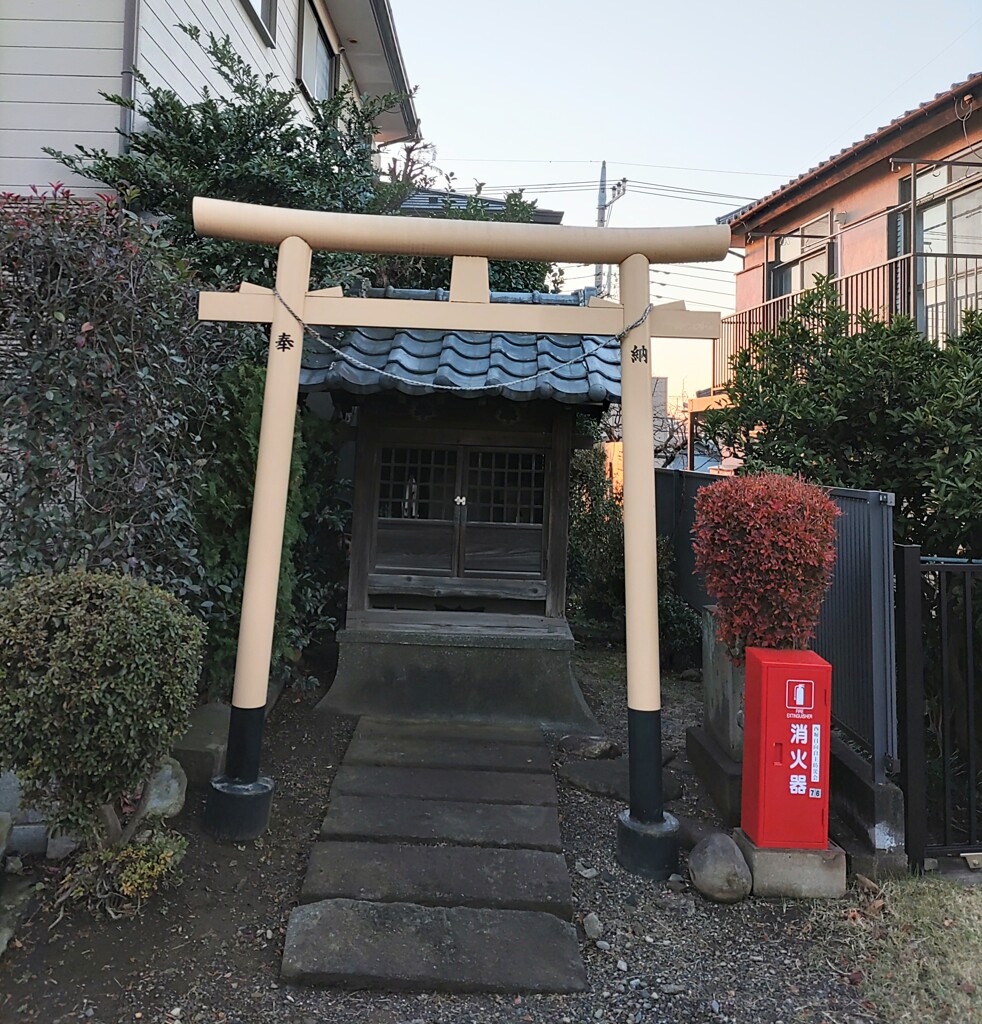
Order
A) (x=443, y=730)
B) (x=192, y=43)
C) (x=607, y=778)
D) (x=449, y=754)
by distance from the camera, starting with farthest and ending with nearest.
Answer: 1. (x=192, y=43)
2. (x=443, y=730)
3. (x=449, y=754)
4. (x=607, y=778)

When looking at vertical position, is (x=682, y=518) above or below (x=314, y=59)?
below

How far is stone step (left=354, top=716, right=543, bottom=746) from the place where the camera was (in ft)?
16.8

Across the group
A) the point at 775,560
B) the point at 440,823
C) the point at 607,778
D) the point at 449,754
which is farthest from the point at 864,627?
the point at 449,754

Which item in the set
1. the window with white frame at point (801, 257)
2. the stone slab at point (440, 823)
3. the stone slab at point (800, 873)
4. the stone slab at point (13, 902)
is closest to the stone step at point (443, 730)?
the stone slab at point (440, 823)

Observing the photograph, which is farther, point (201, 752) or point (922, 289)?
point (922, 289)

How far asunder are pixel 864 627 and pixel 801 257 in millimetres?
10809

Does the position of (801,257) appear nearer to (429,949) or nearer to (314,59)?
(314,59)

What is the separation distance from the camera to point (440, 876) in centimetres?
336

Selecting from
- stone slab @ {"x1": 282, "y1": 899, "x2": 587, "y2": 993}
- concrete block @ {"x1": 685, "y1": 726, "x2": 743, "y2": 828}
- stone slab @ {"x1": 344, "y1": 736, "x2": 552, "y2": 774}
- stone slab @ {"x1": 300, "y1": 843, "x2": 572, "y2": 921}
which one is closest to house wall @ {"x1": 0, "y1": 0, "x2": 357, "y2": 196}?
stone slab @ {"x1": 344, "y1": 736, "x2": 552, "y2": 774}

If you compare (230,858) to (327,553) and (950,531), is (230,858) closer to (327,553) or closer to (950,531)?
(327,553)

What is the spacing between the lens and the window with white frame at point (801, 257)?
12.4 metres

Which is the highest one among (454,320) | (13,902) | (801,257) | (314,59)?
(314,59)

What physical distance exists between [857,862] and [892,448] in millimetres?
2935

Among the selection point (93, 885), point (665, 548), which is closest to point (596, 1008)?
point (93, 885)
